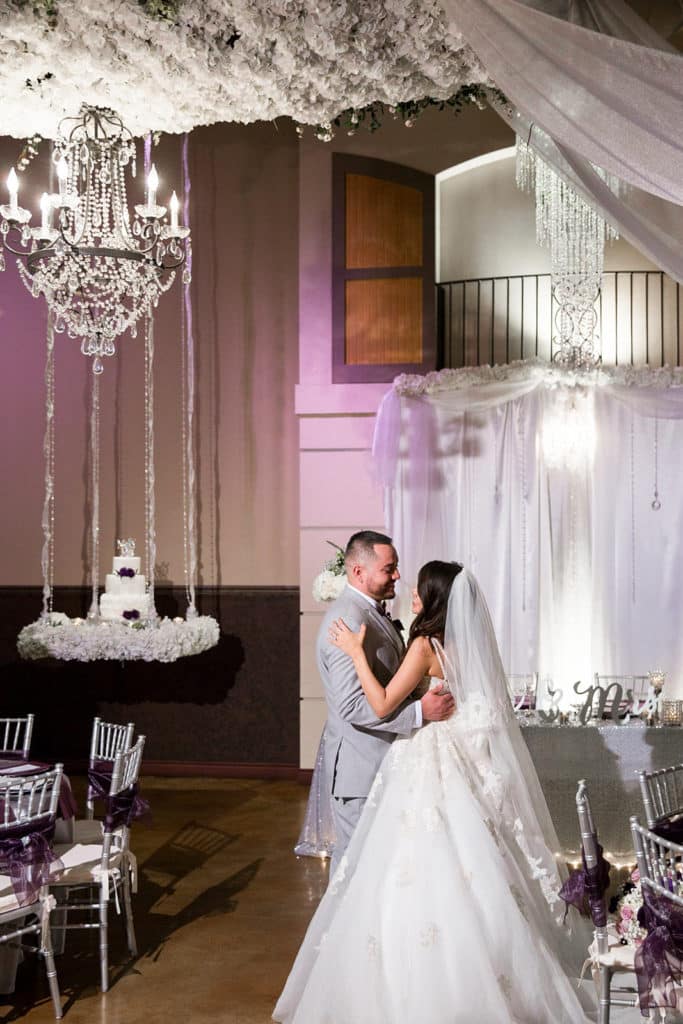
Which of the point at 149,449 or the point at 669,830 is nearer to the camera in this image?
the point at 669,830

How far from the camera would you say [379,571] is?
13.7 feet

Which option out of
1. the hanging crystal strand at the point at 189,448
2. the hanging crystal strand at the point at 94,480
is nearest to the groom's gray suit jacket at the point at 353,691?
the hanging crystal strand at the point at 189,448

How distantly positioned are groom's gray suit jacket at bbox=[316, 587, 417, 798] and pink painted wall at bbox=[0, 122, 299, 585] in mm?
4666

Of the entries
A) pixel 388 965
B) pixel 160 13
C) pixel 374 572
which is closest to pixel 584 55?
pixel 160 13

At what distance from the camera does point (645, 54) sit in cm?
313

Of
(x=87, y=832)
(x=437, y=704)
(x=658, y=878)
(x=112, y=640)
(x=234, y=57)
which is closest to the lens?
(x=658, y=878)

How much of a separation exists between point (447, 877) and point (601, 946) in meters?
0.51

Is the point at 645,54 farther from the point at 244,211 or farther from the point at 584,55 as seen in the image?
the point at 244,211

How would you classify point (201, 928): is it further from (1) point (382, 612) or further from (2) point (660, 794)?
(2) point (660, 794)

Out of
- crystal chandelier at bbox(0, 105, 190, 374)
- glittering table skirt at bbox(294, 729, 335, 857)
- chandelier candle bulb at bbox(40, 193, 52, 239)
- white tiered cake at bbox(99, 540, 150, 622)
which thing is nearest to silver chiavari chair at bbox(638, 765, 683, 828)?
glittering table skirt at bbox(294, 729, 335, 857)

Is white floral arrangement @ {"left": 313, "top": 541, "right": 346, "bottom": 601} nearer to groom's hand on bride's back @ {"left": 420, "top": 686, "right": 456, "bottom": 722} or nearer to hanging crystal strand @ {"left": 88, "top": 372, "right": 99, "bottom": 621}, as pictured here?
hanging crystal strand @ {"left": 88, "top": 372, "right": 99, "bottom": 621}

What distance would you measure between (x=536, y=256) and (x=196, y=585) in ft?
12.8

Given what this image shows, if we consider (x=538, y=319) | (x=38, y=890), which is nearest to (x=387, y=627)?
(x=38, y=890)

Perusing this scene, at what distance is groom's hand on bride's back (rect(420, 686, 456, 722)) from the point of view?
390 centimetres
